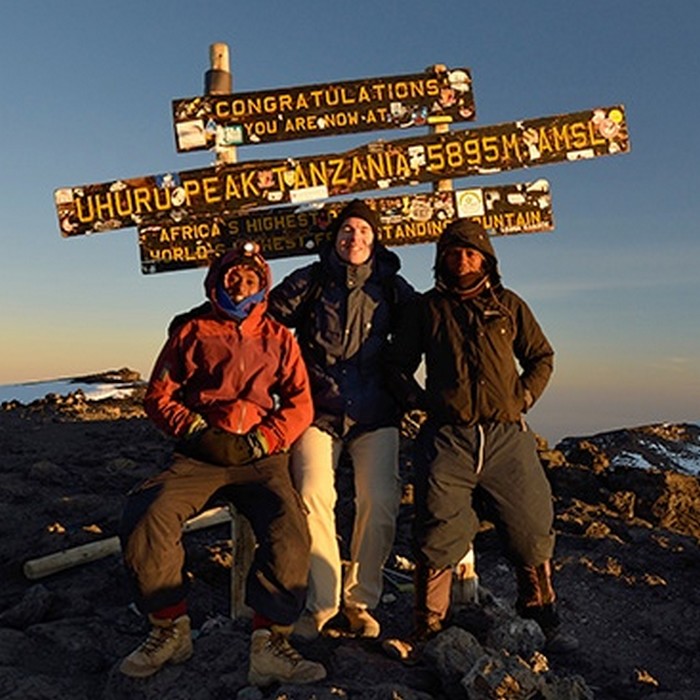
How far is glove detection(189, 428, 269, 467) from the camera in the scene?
4398mm

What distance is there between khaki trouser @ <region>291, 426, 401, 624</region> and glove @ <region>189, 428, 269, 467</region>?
0.41 metres

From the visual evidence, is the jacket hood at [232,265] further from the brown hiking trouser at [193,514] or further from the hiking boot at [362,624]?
the hiking boot at [362,624]

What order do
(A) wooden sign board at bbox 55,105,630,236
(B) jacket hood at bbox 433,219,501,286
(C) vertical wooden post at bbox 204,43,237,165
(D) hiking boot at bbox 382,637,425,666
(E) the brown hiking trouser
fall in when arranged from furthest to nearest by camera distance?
1. (C) vertical wooden post at bbox 204,43,237,165
2. (A) wooden sign board at bbox 55,105,630,236
3. (B) jacket hood at bbox 433,219,501,286
4. (D) hiking boot at bbox 382,637,425,666
5. (E) the brown hiking trouser

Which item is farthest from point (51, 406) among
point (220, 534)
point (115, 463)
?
point (220, 534)

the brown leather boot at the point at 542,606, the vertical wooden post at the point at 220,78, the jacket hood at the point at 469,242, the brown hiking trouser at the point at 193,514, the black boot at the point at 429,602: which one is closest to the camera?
the brown hiking trouser at the point at 193,514

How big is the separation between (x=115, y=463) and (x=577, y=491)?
6358 mm

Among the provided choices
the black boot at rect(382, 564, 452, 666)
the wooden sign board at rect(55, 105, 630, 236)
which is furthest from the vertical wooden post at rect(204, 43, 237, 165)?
the black boot at rect(382, 564, 452, 666)

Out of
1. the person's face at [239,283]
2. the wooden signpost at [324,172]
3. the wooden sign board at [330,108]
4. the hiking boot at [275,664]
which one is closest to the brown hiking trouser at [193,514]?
the hiking boot at [275,664]

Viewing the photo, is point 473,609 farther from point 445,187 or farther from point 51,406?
point 51,406

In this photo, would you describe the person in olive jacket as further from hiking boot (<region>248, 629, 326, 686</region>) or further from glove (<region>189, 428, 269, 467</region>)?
glove (<region>189, 428, 269, 467</region>)

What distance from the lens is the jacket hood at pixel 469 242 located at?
15.7 feet

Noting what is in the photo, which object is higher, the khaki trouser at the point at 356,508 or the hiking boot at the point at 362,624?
the khaki trouser at the point at 356,508

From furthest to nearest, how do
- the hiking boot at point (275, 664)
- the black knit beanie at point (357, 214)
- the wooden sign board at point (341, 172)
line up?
1. the wooden sign board at point (341, 172)
2. the black knit beanie at point (357, 214)
3. the hiking boot at point (275, 664)

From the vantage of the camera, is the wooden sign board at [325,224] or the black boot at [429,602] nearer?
the black boot at [429,602]
